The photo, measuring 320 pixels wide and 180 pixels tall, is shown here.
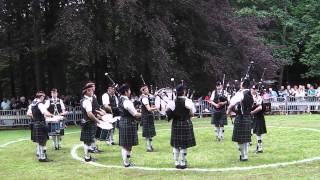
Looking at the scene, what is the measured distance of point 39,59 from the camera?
2511cm

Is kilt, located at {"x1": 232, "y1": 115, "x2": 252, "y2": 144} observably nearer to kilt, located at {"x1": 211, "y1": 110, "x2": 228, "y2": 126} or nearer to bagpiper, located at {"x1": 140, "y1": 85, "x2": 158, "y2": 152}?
bagpiper, located at {"x1": 140, "y1": 85, "x2": 158, "y2": 152}

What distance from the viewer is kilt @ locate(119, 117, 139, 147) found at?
10898mm

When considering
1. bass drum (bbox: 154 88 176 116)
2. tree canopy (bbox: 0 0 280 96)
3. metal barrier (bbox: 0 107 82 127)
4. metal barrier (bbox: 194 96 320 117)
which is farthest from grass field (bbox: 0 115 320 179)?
metal barrier (bbox: 194 96 320 117)

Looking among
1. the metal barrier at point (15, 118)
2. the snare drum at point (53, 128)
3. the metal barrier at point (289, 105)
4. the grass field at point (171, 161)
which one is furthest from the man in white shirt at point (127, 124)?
the metal barrier at point (289, 105)

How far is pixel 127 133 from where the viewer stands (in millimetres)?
10906

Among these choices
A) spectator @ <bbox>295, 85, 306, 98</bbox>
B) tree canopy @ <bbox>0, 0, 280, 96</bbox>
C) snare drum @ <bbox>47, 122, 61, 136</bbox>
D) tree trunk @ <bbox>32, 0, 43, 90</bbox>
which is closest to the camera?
snare drum @ <bbox>47, 122, 61, 136</bbox>

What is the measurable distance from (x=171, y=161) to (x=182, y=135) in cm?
129

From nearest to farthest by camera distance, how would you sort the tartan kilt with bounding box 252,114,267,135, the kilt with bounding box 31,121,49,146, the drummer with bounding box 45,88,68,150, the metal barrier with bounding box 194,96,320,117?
the kilt with bounding box 31,121,49,146 < the tartan kilt with bounding box 252,114,267,135 < the drummer with bounding box 45,88,68,150 < the metal barrier with bounding box 194,96,320,117

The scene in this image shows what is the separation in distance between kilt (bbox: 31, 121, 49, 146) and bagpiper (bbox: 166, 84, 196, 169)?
3.57m

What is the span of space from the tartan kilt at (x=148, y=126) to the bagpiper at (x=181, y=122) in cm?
305

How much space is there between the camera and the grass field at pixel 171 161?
9727 mm

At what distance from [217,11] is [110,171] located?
58.5 feet

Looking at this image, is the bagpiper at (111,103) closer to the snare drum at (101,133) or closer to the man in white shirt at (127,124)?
the snare drum at (101,133)

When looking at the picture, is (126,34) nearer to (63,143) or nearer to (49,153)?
(63,143)
